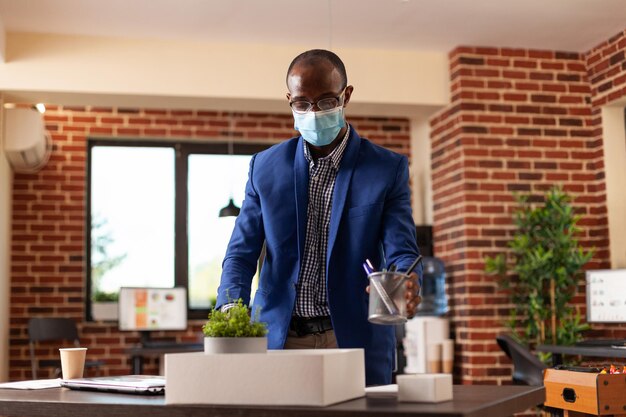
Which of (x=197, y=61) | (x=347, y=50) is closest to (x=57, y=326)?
(x=197, y=61)

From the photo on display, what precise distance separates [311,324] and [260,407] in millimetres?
627

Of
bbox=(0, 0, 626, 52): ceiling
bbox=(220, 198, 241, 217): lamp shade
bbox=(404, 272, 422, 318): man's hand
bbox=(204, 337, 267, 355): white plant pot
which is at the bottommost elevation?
bbox=(204, 337, 267, 355): white plant pot

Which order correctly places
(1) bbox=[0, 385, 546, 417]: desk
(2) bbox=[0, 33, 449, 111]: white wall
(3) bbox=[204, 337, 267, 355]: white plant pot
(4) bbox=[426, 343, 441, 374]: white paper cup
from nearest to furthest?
(1) bbox=[0, 385, 546, 417]: desk, (3) bbox=[204, 337, 267, 355]: white plant pot, (2) bbox=[0, 33, 449, 111]: white wall, (4) bbox=[426, 343, 441, 374]: white paper cup

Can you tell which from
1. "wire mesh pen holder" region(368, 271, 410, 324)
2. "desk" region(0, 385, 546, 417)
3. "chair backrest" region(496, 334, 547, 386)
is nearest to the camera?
"desk" region(0, 385, 546, 417)

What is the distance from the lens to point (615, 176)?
6023mm

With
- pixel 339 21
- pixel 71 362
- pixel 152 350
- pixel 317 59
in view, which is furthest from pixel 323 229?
pixel 152 350

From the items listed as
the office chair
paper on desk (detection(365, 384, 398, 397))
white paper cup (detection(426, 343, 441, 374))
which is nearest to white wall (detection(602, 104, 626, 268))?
white paper cup (detection(426, 343, 441, 374))

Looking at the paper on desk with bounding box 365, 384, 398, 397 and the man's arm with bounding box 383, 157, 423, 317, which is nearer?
the paper on desk with bounding box 365, 384, 398, 397

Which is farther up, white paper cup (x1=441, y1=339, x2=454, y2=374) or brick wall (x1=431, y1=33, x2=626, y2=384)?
brick wall (x1=431, y1=33, x2=626, y2=384)

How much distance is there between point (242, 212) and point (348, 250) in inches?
12.6

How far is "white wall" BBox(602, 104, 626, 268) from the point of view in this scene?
19.5ft

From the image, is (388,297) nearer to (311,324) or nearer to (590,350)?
(311,324)

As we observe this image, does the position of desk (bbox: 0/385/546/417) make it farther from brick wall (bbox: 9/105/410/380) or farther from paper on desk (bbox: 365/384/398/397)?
brick wall (bbox: 9/105/410/380)

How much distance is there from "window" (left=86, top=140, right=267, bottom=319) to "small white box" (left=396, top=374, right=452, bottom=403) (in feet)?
19.6
